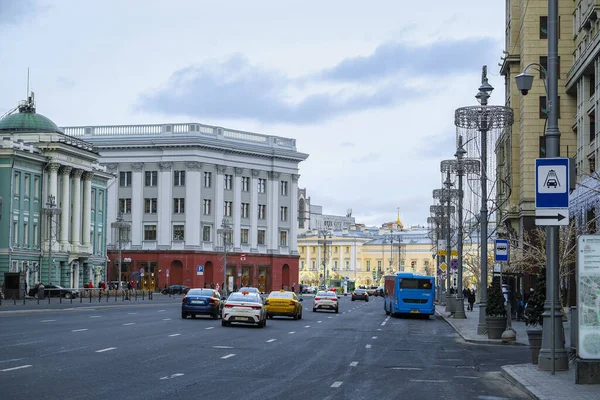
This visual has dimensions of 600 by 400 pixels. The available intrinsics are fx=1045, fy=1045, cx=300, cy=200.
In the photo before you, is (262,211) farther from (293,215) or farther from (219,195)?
(219,195)

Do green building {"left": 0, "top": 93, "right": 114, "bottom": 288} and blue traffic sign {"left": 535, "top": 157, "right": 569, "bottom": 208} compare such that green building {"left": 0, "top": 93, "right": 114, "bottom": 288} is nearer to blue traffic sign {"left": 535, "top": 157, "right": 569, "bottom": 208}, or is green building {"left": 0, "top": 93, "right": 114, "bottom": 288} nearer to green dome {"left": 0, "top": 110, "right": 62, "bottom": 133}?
green dome {"left": 0, "top": 110, "right": 62, "bottom": 133}

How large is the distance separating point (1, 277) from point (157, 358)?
66413 mm

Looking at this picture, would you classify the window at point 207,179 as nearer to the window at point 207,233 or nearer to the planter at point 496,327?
the window at point 207,233

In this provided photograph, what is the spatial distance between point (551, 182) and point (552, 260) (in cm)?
161

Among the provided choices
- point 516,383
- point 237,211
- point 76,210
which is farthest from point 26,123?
point 516,383

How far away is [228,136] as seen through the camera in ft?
449

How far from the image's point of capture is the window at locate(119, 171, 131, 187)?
13412 centimetres

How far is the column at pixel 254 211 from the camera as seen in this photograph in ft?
454

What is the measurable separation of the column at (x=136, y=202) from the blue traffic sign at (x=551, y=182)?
114 m

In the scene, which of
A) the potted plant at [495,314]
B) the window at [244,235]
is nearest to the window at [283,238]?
the window at [244,235]

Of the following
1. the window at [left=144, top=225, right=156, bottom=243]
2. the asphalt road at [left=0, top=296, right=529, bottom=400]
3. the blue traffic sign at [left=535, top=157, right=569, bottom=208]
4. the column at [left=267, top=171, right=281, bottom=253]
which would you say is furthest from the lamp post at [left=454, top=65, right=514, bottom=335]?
the column at [left=267, top=171, right=281, bottom=253]

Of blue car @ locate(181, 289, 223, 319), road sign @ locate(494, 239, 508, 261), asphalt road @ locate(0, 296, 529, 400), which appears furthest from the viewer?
blue car @ locate(181, 289, 223, 319)

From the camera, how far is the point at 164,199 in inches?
5202

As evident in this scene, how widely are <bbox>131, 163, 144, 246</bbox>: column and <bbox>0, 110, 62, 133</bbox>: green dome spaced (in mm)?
32413
